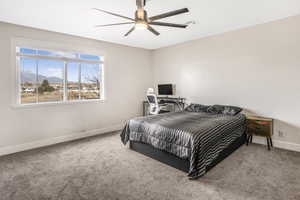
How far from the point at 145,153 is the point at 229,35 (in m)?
3.42

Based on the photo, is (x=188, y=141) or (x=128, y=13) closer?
(x=188, y=141)

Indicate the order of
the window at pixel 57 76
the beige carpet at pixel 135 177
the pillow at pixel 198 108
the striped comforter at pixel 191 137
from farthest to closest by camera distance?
the pillow at pixel 198 108, the window at pixel 57 76, the striped comforter at pixel 191 137, the beige carpet at pixel 135 177

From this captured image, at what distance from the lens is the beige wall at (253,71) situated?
3156 millimetres

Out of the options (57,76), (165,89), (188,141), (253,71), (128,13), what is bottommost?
(188,141)

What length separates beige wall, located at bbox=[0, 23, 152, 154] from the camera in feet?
10.3

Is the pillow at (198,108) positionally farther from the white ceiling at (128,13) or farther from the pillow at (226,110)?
the white ceiling at (128,13)

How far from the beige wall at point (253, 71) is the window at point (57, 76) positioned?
2.66 m

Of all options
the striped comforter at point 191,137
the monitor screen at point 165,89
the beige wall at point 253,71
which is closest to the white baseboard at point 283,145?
the beige wall at point 253,71

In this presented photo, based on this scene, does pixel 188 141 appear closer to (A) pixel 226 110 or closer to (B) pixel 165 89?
(A) pixel 226 110

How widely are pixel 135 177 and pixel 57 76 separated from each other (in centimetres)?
306

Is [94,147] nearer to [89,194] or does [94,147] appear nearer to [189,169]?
[89,194]

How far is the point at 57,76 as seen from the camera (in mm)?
3859

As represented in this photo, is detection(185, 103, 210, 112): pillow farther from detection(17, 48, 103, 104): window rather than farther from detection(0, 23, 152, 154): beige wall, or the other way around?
detection(17, 48, 103, 104): window

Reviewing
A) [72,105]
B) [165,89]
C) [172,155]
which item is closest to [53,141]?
[72,105]
